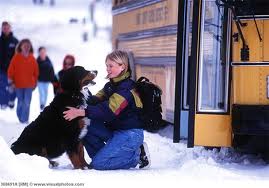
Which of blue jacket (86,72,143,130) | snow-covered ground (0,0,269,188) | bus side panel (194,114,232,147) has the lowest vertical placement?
snow-covered ground (0,0,269,188)

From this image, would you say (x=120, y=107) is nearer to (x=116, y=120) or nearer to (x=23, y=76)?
(x=116, y=120)

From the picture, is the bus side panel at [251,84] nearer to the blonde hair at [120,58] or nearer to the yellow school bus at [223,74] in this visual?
the yellow school bus at [223,74]

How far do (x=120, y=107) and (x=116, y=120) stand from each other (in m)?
0.22

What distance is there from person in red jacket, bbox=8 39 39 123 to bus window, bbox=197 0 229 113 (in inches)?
195

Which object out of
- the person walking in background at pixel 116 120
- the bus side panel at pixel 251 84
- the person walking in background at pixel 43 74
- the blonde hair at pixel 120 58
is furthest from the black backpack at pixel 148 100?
the person walking in background at pixel 43 74

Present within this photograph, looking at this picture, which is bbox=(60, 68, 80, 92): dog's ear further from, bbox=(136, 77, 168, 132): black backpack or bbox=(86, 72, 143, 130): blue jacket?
bbox=(136, 77, 168, 132): black backpack

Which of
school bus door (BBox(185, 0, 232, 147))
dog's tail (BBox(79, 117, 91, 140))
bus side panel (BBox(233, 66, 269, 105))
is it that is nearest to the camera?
dog's tail (BBox(79, 117, 91, 140))

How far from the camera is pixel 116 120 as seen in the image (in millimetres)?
6535

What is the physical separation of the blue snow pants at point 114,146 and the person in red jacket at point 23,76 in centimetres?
495

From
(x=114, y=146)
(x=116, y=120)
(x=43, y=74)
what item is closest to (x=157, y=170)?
(x=114, y=146)

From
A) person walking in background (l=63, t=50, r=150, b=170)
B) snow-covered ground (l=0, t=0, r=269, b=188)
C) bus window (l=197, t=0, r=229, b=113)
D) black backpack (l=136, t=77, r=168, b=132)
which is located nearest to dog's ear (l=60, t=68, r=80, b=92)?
person walking in background (l=63, t=50, r=150, b=170)

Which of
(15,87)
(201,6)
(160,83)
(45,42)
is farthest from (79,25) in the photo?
(201,6)

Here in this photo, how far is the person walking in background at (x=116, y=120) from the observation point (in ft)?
20.9

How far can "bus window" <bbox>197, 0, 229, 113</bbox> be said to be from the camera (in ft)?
22.8
